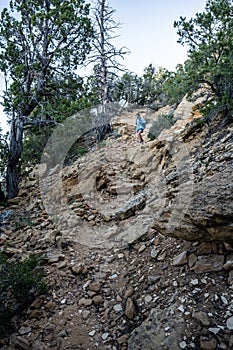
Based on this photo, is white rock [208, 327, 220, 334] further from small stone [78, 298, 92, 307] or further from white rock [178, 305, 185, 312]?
small stone [78, 298, 92, 307]

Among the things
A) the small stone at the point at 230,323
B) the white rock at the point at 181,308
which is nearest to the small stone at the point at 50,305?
the white rock at the point at 181,308

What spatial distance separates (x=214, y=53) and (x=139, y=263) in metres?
→ 5.70

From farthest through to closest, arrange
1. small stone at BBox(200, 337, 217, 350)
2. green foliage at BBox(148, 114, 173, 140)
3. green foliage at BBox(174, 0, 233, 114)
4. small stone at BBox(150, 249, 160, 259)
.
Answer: green foliage at BBox(148, 114, 173, 140), green foliage at BBox(174, 0, 233, 114), small stone at BBox(150, 249, 160, 259), small stone at BBox(200, 337, 217, 350)

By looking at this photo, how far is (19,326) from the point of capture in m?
2.99

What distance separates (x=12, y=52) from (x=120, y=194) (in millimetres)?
5370

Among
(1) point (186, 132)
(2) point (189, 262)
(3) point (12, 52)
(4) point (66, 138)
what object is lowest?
(2) point (189, 262)

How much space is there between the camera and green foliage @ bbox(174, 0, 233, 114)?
609 cm

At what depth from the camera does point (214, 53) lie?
6.41m

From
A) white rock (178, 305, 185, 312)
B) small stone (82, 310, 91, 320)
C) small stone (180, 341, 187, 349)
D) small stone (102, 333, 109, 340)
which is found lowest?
small stone (102, 333, 109, 340)

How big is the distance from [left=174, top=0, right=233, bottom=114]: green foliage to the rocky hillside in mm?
1125

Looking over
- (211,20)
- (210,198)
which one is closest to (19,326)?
(210,198)

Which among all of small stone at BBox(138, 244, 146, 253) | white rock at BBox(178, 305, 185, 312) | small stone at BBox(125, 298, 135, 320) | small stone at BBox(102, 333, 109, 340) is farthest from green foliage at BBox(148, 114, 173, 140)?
small stone at BBox(102, 333, 109, 340)

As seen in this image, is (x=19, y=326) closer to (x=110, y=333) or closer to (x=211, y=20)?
(x=110, y=333)

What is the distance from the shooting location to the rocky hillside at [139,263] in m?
2.48
